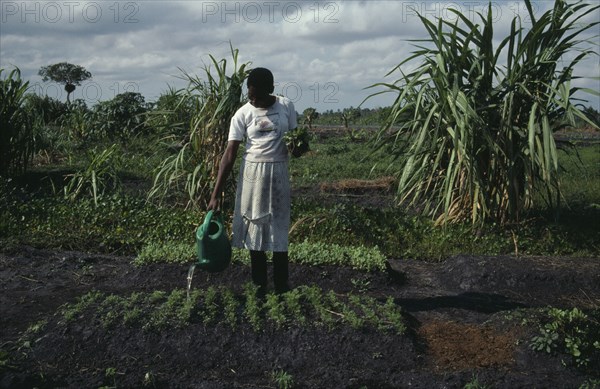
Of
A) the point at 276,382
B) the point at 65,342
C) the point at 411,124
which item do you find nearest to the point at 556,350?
the point at 276,382

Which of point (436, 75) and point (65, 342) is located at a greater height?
point (436, 75)

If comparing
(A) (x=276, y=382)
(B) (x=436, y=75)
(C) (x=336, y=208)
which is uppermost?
(B) (x=436, y=75)

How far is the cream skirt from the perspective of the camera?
4.94 meters

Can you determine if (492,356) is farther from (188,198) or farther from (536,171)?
(188,198)

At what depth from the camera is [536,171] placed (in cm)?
736

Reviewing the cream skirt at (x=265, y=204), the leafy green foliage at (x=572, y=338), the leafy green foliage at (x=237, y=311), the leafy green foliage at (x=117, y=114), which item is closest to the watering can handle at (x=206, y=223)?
the cream skirt at (x=265, y=204)

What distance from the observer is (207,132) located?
767 centimetres

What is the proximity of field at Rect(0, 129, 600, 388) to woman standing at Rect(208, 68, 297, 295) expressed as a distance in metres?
0.39

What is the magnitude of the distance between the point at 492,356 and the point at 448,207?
2.80 metres

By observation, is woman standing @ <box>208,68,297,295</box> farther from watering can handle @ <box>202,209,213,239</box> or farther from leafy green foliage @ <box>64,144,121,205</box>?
leafy green foliage @ <box>64,144,121,205</box>

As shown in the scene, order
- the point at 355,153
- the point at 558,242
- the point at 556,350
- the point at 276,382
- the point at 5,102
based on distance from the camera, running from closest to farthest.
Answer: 1. the point at 276,382
2. the point at 556,350
3. the point at 558,242
4. the point at 5,102
5. the point at 355,153

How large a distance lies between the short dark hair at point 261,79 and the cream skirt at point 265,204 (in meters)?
0.50

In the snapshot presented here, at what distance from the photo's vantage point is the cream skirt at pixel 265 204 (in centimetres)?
494

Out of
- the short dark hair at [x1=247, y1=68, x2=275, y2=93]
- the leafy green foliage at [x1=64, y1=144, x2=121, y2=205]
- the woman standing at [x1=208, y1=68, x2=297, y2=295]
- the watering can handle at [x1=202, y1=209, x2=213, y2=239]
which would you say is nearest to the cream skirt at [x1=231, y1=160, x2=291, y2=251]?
the woman standing at [x1=208, y1=68, x2=297, y2=295]
